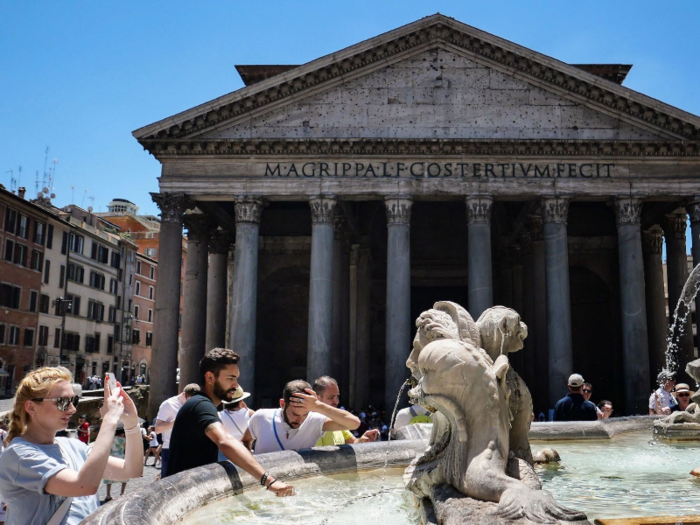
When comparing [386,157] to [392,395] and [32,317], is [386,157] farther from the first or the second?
[32,317]

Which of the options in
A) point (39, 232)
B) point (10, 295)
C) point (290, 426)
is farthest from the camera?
point (39, 232)

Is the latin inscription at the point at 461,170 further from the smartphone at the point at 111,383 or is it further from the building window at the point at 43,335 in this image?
the building window at the point at 43,335

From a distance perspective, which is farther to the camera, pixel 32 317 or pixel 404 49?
pixel 32 317

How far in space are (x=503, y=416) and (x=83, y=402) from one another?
756 inches

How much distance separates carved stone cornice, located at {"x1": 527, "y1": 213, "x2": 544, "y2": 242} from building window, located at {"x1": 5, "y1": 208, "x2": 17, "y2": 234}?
2513 cm

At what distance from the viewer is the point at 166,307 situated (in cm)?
1931

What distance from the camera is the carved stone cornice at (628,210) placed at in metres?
19.6

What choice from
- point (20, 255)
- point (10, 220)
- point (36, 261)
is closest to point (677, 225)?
point (10, 220)

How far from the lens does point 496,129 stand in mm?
20062

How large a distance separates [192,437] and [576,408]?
18.9ft

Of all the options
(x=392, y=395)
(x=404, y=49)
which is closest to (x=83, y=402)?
(x=392, y=395)

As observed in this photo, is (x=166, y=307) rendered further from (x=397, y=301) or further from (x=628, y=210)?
(x=628, y=210)

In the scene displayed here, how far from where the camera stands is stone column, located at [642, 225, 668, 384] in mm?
21844

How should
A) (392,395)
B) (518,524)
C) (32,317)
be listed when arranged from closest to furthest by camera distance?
(518,524)
(392,395)
(32,317)
